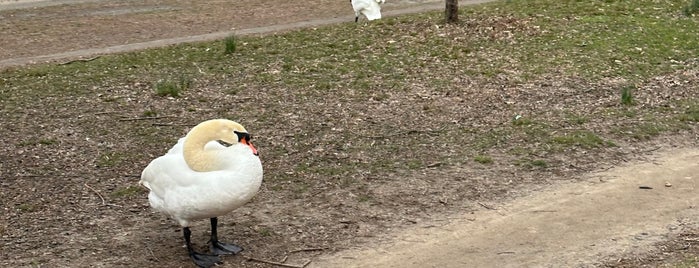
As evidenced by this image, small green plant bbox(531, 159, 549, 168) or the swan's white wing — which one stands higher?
the swan's white wing

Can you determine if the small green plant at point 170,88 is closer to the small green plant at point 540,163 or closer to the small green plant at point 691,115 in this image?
the small green plant at point 540,163

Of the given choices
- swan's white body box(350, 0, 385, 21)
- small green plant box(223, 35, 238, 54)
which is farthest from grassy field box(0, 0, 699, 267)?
swan's white body box(350, 0, 385, 21)

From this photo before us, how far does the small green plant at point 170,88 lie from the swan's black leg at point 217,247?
3.48 meters

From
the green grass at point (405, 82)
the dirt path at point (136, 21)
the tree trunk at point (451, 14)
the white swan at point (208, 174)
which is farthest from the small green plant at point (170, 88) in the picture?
the tree trunk at point (451, 14)

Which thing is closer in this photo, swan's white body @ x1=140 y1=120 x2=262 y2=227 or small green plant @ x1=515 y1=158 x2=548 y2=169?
swan's white body @ x1=140 y1=120 x2=262 y2=227

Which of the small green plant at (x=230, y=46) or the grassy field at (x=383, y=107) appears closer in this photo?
the grassy field at (x=383, y=107)

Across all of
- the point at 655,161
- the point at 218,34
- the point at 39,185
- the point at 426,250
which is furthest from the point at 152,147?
the point at 218,34

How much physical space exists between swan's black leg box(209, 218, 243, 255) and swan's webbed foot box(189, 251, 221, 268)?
69 mm

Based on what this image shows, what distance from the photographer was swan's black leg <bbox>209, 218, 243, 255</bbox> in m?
5.32

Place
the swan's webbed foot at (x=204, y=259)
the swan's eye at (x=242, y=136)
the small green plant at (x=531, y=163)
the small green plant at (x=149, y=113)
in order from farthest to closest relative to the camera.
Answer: the small green plant at (x=149, y=113), the small green plant at (x=531, y=163), the swan's webbed foot at (x=204, y=259), the swan's eye at (x=242, y=136)

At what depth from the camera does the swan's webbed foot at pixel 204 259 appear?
5211mm

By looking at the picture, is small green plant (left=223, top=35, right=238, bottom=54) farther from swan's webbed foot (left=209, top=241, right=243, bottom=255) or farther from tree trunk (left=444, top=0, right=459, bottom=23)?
swan's webbed foot (left=209, top=241, right=243, bottom=255)

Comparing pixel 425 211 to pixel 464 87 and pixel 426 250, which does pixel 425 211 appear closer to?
pixel 426 250

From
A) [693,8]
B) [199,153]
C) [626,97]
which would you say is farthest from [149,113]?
[693,8]
